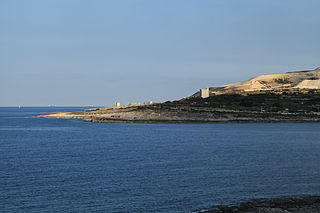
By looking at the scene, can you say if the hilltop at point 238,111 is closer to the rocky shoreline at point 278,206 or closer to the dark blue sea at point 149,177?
the dark blue sea at point 149,177

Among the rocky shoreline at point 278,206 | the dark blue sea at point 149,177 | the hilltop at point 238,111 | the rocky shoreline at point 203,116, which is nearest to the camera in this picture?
the rocky shoreline at point 278,206

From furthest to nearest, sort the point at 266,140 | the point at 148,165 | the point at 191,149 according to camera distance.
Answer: the point at 266,140 → the point at 191,149 → the point at 148,165

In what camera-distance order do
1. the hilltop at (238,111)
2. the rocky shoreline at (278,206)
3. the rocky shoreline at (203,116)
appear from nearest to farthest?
the rocky shoreline at (278,206), the rocky shoreline at (203,116), the hilltop at (238,111)

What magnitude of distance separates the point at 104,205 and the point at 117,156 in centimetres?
2430

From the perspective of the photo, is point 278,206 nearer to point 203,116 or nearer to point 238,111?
point 203,116

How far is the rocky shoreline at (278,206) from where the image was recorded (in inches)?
1044

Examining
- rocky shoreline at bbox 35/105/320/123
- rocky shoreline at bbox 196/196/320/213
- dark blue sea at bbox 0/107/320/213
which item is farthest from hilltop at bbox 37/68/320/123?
rocky shoreline at bbox 196/196/320/213

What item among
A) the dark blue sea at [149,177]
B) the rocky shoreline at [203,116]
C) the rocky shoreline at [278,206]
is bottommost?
the rocky shoreline at [278,206]

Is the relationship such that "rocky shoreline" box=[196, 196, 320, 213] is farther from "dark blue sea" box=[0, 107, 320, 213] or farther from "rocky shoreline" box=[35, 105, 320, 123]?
"rocky shoreline" box=[35, 105, 320, 123]

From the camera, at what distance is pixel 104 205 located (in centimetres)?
2856

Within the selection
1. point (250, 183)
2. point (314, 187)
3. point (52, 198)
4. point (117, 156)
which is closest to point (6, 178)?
point (52, 198)

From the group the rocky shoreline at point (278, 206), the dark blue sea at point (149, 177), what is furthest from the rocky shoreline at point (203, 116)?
the rocky shoreline at point (278, 206)

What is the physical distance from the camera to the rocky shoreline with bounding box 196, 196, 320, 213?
1044 inches

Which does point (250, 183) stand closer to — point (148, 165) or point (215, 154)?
point (148, 165)
